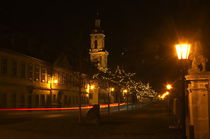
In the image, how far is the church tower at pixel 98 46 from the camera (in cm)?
8381

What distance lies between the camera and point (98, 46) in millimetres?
85000

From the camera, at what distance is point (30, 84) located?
4550 centimetres

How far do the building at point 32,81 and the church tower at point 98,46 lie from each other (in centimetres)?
2340

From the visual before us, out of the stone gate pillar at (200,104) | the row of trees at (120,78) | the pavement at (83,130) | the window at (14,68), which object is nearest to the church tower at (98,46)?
the row of trees at (120,78)

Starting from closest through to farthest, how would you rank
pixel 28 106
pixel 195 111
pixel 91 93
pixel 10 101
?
pixel 195 111, pixel 10 101, pixel 28 106, pixel 91 93

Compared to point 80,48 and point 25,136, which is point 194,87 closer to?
point 25,136

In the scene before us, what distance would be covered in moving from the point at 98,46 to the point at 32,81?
1599 inches

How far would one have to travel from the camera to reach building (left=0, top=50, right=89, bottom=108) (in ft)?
131

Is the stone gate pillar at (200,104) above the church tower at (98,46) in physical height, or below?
below

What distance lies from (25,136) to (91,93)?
6238cm

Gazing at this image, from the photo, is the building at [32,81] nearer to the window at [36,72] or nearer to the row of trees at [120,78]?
the window at [36,72]

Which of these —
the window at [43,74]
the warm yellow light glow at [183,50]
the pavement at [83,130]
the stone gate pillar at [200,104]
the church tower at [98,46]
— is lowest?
the pavement at [83,130]

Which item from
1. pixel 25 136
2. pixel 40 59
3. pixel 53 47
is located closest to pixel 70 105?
pixel 53 47

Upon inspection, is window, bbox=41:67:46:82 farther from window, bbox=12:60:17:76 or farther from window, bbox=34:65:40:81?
window, bbox=12:60:17:76
